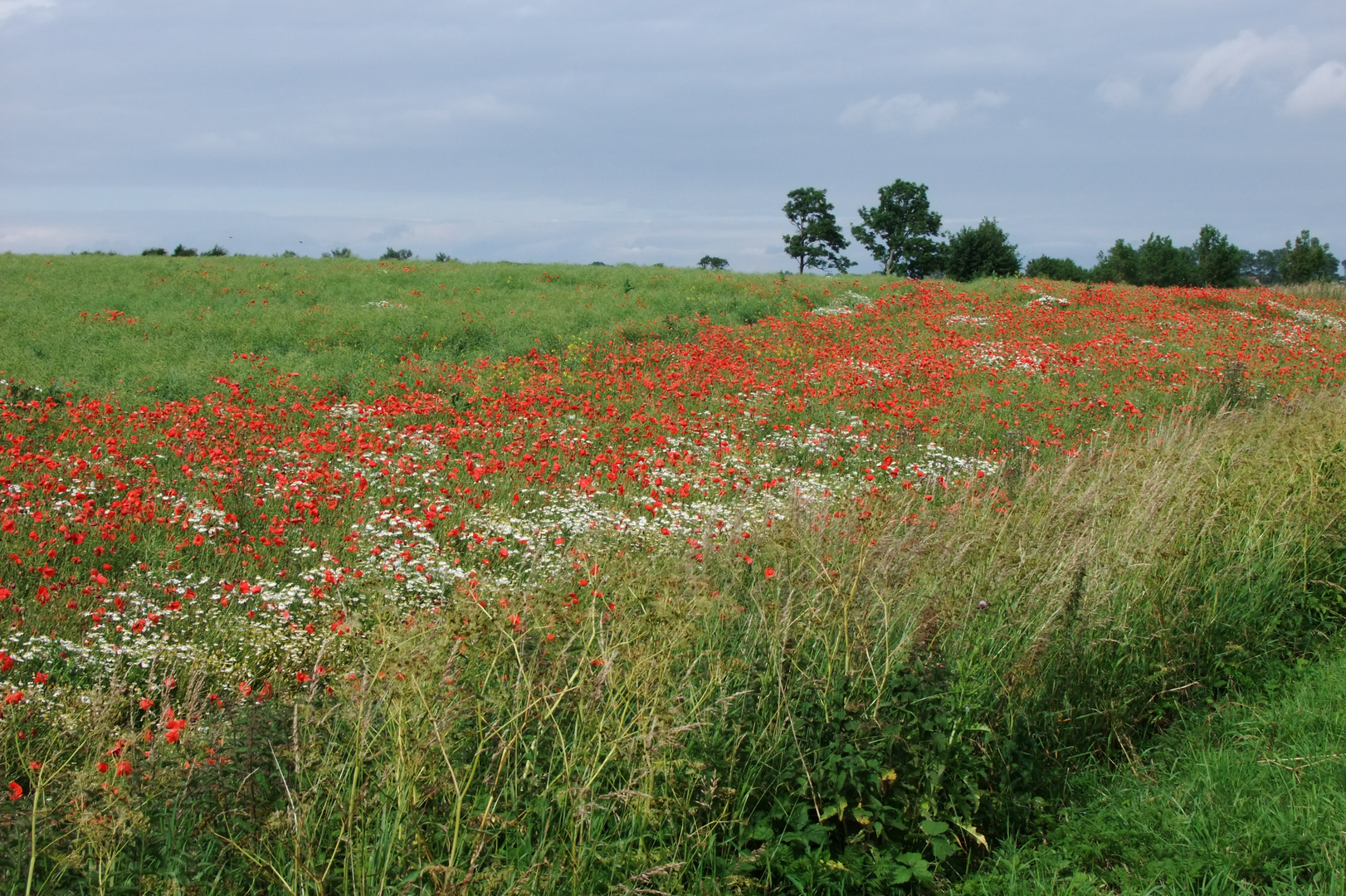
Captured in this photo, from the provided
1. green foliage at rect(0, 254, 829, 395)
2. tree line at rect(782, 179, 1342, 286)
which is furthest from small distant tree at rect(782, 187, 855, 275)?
green foliage at rect(0, 254, 829, 395)

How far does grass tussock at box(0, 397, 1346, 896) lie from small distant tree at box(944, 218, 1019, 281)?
37.4 m

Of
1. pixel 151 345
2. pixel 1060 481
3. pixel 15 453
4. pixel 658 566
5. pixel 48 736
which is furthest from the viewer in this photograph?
pixel 151 345

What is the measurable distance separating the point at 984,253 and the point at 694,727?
41339 mm

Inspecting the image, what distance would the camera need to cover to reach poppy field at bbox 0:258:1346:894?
8.62ft

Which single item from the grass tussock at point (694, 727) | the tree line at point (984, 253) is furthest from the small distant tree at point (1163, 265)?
the grass tussock at point (694, 727)

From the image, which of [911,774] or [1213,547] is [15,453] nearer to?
[911,774]

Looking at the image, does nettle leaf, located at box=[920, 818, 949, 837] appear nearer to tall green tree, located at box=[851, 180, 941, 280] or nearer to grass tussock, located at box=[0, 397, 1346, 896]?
grass tussock, located at box=[0, 397, 1346, 896]

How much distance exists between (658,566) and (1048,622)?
2.08m

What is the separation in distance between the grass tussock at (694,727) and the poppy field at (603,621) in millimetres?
23

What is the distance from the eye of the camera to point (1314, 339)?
1650cm

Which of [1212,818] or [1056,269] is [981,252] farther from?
[1212,818]

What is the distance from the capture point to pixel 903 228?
195ft

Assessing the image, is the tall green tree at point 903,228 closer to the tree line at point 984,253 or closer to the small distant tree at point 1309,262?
the tree line at point 984,253

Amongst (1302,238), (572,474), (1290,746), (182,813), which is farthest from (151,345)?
(1302,238)
